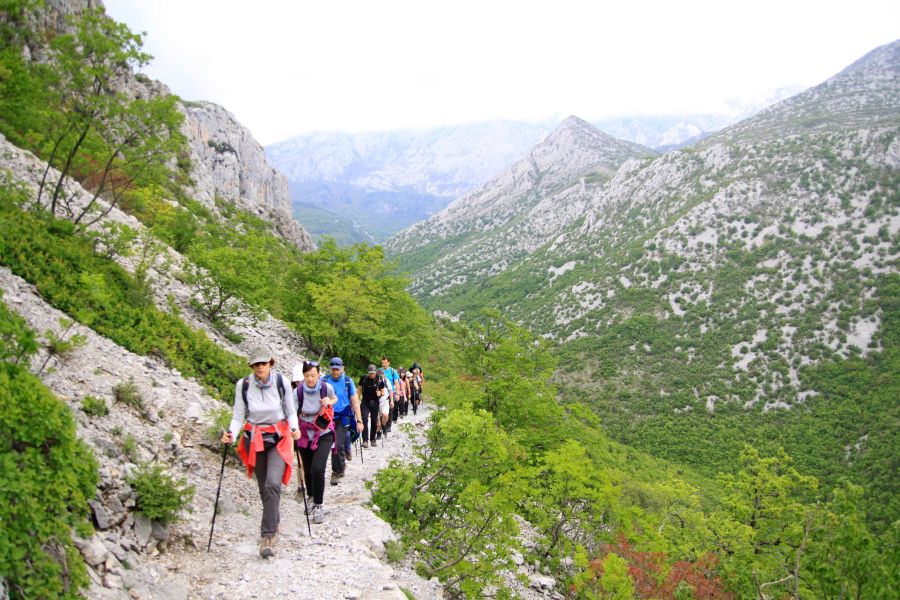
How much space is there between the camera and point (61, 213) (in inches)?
544

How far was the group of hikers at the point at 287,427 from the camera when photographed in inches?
237

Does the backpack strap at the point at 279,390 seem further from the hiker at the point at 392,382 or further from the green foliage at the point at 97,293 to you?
the hiker at the point at 392,382

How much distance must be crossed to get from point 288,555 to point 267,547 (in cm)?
34

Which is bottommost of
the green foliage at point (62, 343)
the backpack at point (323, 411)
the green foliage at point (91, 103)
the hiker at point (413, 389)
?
the hiker at point (413, 389)

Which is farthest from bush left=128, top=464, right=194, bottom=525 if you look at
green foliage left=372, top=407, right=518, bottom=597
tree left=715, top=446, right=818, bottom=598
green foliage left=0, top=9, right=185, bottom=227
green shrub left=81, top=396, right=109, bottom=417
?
tree left=715, top=446, right=818, bottom=598

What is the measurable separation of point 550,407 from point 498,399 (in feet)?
7.24

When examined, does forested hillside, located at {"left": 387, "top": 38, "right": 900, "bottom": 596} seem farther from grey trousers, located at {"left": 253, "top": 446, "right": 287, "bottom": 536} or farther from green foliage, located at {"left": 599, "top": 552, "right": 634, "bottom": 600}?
grey trousers, located at {"left": 253, "top": 446, "right": 287, "bottom": 536}

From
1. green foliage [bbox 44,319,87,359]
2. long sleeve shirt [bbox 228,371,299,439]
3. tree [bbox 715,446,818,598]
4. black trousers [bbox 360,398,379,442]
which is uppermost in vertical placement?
green foliage [bbox 44,319,87,359]

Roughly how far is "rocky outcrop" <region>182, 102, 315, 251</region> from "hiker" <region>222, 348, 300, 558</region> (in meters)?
46.9

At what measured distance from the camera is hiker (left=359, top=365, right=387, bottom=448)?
12.2 m

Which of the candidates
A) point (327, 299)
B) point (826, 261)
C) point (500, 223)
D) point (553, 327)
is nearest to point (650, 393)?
point (553, 327)

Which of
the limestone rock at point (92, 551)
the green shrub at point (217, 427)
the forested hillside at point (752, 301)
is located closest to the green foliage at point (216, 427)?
the green shrub at point (217, 427)

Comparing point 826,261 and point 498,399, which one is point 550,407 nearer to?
point 498,399

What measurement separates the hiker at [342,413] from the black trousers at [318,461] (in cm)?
104
